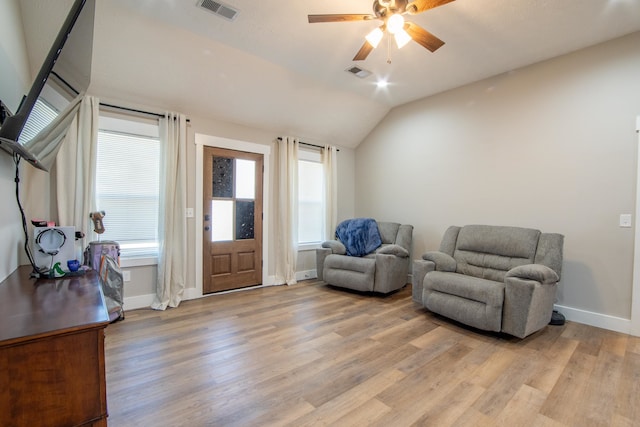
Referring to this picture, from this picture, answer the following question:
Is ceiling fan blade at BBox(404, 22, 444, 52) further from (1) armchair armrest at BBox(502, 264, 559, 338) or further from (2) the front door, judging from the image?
(2) the front door

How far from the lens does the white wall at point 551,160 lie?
295cm

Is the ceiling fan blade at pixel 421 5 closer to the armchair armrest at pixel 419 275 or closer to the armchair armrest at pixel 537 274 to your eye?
the armchair armrest at pixel 537 274

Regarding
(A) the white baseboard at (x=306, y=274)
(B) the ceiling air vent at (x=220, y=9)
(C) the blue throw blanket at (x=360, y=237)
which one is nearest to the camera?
(B) the ceiling air vent at (x=220, y=9)

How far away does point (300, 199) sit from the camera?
5031 millimetres

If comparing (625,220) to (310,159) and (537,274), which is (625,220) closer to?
(537,274)

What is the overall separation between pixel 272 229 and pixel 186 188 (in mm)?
1400

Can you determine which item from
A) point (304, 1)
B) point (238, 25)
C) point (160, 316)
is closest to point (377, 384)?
point (160, 316)

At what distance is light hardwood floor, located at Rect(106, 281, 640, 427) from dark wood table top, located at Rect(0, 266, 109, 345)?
2.46 ft

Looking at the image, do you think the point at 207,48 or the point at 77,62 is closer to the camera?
the point at 77,62

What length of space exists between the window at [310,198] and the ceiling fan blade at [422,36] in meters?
2.77

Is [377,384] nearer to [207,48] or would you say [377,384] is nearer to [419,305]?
[419,305]

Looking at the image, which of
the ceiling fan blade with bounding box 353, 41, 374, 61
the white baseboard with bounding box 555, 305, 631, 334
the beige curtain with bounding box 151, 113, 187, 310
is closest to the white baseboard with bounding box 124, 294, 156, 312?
the beige curtain with bounding box 151, 113, 187, 310

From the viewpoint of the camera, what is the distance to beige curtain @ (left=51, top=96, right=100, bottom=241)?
2.96 meters

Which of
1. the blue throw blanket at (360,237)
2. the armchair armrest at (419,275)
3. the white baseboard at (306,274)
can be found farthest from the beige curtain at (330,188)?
the armchair armrest at (419,275)
